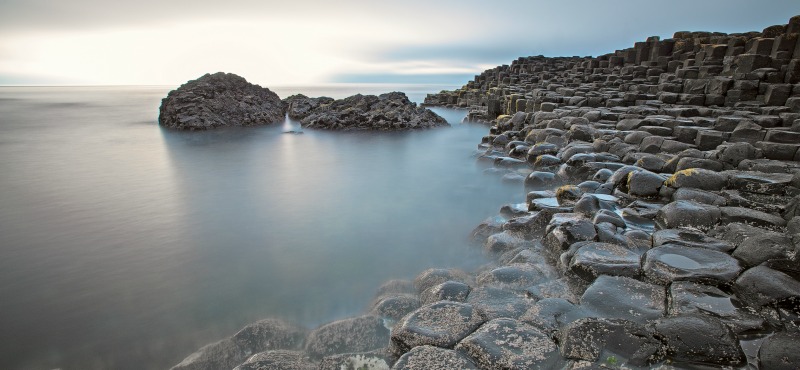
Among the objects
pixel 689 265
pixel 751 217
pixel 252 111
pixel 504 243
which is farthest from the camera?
pixel 252 111

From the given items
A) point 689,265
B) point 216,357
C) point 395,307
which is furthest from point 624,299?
point 216,357

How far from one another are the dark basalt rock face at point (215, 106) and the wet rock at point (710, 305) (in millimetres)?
15467

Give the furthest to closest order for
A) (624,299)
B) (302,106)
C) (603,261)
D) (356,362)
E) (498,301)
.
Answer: (302,106) → (603,261) → (498,301) → (624,299) → (356,362)

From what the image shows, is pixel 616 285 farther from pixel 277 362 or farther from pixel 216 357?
pixel 216 357

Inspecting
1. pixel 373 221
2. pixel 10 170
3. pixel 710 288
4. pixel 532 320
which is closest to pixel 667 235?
pixel 710 288

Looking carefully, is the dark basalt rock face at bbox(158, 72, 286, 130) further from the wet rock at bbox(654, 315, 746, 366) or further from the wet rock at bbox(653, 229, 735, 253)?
the wet rock at bbox(654, 315, 746, 366)

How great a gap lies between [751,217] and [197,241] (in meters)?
5.65

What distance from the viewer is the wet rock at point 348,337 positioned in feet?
8.87

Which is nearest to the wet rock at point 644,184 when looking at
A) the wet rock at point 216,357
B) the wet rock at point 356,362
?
the wet rock at point 356,362

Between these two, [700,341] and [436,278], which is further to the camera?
[436,278]

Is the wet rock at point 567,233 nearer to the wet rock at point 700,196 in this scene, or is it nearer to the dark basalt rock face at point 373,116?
the wet rock at point 700,196

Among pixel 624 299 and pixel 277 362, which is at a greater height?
pixel 624 299

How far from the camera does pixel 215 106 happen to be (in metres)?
16.3

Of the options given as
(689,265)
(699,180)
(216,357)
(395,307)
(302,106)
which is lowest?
(216,357)
